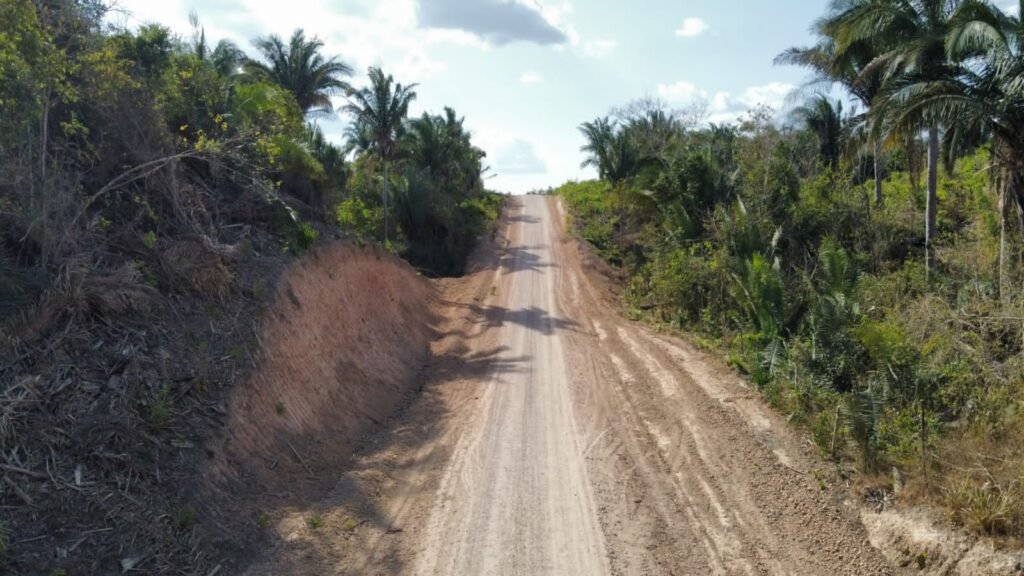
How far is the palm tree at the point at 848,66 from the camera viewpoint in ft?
76.3

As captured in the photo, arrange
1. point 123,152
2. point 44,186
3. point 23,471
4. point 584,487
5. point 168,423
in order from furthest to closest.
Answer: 1. point 123,152
2. point 584,487
3. point 44,186
4. point 168,423
5. point 23,471

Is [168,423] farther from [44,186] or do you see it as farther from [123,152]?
[123,152]

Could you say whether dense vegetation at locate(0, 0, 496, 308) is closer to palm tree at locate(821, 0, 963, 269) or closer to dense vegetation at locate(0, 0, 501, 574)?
dense vegetation at locate(0, 0, 501, 574)

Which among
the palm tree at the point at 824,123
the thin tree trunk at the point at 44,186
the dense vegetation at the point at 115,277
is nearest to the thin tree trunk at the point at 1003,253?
the dense vegetation at the point at 115,277

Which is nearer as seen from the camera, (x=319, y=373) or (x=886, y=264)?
(x=319, y=373)

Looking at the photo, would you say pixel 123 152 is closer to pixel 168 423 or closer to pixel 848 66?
pixel 168 423

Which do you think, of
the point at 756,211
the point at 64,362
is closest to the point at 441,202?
the point at 756,211

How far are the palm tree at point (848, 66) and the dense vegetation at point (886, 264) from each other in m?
0.10

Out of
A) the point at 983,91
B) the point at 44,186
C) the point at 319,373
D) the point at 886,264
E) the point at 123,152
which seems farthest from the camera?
the point at 886,264

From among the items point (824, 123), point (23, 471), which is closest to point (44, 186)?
point (23, 471)

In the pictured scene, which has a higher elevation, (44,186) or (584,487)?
(44,186)

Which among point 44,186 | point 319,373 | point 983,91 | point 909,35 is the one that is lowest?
point 319,373

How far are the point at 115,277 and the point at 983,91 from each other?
16.5 meters

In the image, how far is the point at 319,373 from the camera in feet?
46.2
